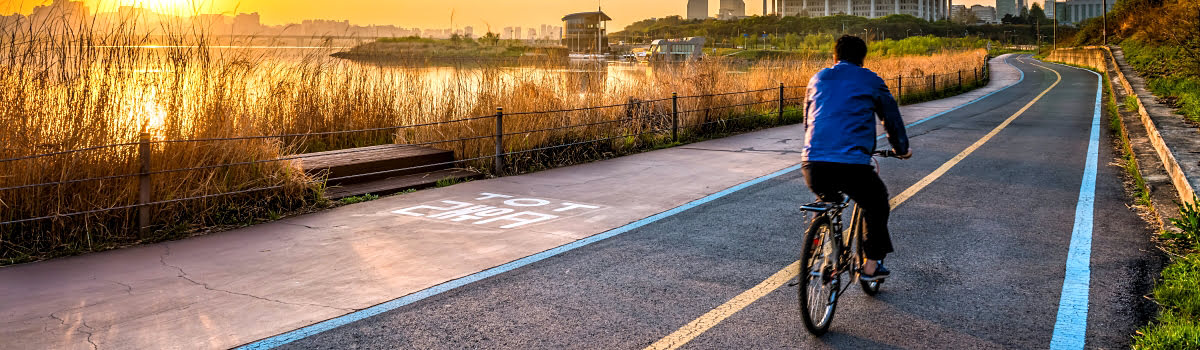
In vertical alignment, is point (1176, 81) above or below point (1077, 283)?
above

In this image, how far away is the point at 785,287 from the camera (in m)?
6.12

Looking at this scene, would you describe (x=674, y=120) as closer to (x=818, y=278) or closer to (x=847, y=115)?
(x=847, y=115)

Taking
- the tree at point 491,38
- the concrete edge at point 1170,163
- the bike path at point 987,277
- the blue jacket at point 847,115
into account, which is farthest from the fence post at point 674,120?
the blue jacket at point 847,115

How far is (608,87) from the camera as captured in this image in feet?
56.2

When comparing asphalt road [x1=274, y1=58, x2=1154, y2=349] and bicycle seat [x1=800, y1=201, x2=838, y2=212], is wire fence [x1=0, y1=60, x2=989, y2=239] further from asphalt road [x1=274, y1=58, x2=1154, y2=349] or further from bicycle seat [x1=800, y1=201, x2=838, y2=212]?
bicycle seat [x1=800, y1=201, x2=838, y2=212]

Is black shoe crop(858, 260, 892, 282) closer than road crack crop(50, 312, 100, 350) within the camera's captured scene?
No

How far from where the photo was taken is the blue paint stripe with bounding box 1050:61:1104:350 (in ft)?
16.4

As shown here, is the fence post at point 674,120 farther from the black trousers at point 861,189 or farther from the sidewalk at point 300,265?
the black trousers at point 861,189

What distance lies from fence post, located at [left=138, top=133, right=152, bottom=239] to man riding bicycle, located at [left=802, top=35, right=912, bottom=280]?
576 centimetres

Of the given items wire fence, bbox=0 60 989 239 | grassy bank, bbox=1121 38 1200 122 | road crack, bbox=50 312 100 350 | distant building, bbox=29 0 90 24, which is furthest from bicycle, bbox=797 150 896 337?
grassy bank, bbox=1121 38 1200 122

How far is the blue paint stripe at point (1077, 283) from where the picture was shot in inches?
197

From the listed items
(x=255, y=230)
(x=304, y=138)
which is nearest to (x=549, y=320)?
(x=255, y=230)

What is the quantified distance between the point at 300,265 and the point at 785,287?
362 cm

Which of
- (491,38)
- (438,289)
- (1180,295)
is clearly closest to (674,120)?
(491,38)
